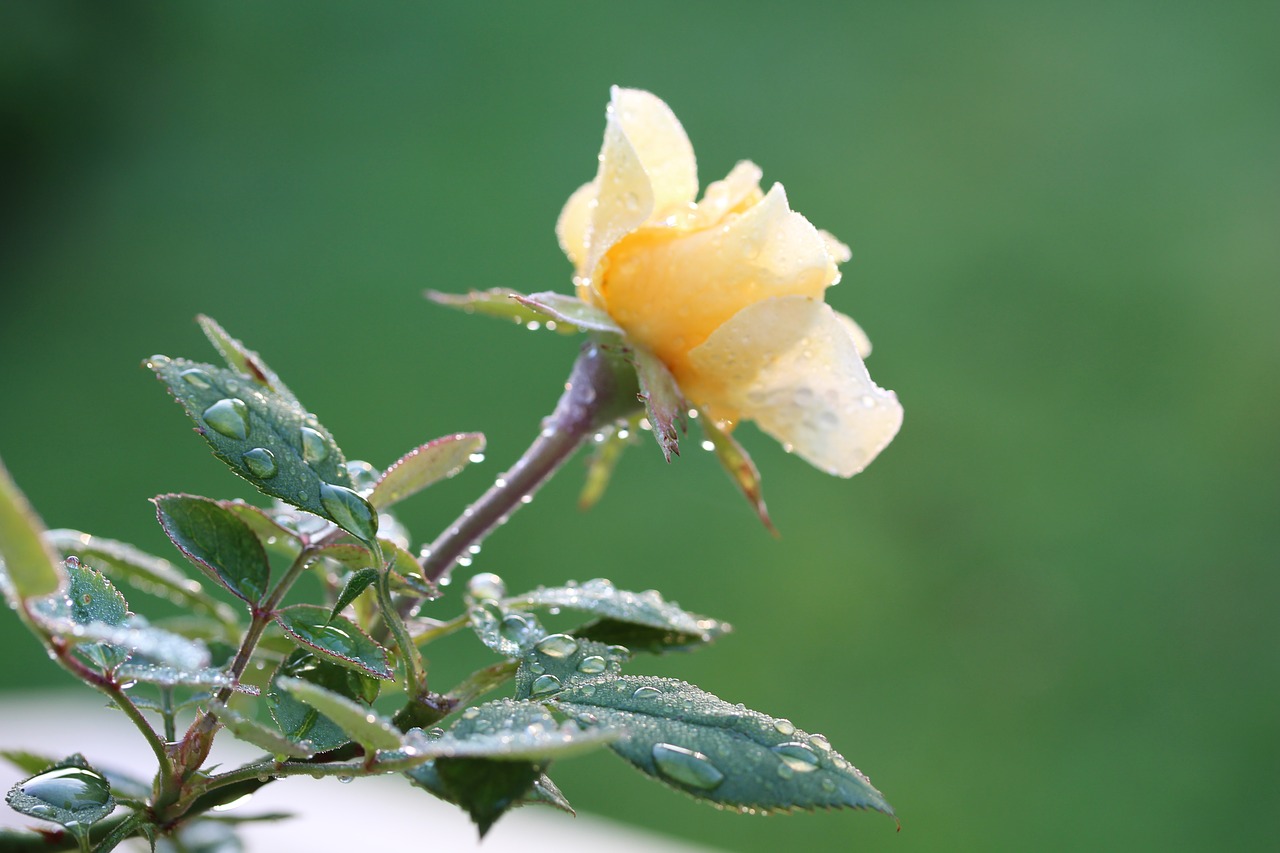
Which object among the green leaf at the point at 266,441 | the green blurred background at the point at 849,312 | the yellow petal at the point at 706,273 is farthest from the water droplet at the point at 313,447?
the green blurred background at the point at 849,312

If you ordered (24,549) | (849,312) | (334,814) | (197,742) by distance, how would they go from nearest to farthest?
(24,549), (197,742), (334,814), (849,312)

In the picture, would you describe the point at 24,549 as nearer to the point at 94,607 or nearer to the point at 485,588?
the point at 94,607

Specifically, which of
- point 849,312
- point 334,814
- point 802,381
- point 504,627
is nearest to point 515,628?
point 504,627

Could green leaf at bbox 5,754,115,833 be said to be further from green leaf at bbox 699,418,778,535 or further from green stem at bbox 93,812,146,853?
green leaf at bbox 699,418,778,535

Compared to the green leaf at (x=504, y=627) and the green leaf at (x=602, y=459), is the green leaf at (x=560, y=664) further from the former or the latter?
the green leaf at (x=602, y=459)

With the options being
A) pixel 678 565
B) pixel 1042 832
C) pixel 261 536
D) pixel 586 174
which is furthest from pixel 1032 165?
pixel 261 536
